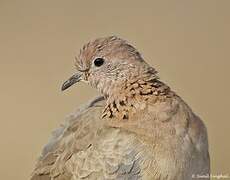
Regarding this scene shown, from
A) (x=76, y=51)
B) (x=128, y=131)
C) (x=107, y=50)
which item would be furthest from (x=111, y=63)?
(x=76, y=51)

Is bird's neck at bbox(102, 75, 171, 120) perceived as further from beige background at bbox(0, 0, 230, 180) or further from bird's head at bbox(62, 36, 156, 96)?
beige background at bbox(0, 0, 230, 180)

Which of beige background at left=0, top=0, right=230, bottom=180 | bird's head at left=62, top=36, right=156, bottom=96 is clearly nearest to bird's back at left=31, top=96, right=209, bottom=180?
bird's head at left=62, top=36, right=156, bottom=96

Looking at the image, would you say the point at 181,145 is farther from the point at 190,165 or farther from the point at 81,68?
the point at 81,68

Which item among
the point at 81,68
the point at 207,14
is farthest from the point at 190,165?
the point at 207,14

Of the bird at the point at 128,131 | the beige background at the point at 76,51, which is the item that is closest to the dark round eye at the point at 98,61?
the bird at the point at 128,131

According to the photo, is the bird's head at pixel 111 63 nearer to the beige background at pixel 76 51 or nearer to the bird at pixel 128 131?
the bird at pixel 128 131

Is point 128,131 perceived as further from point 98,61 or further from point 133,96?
point 98,61
